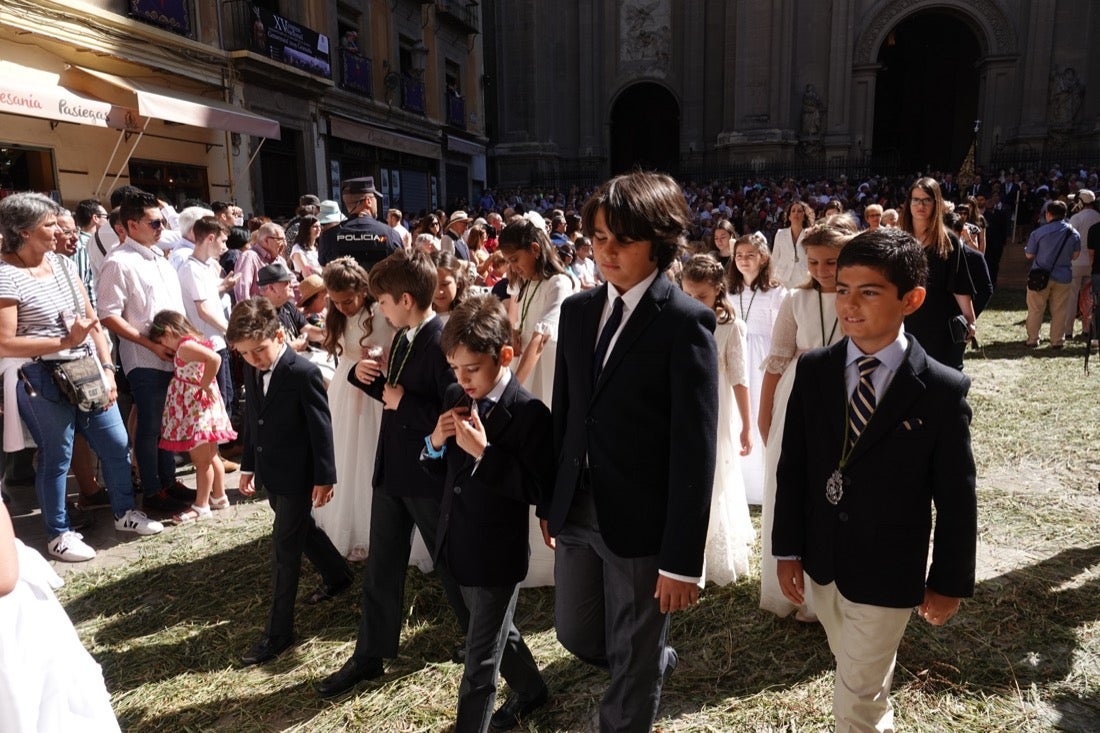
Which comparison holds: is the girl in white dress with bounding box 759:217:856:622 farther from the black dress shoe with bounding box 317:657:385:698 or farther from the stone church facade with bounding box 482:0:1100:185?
the stone church facade with bounding box 482:0:1100:185

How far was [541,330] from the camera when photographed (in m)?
3.95

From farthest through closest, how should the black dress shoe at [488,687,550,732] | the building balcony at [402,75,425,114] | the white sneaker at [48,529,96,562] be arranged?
the building balcony at [402,75,425,114]
the white sneaker at [48,529,96,562]
the black dress shoe at [488,687,550,732]

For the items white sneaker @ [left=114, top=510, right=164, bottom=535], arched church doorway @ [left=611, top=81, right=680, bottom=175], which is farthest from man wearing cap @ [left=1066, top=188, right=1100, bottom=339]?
arched church doorway @ [left=611, top=81, right=680, bottom=175]

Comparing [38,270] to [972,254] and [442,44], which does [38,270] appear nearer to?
[972,254]

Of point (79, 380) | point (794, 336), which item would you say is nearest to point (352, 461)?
point (79, 380)

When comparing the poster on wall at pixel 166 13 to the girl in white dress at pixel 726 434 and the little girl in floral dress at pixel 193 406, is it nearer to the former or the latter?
the little girl in floral dress at pixel 193 406

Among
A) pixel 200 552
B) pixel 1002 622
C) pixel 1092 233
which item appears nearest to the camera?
pixel 1002 622

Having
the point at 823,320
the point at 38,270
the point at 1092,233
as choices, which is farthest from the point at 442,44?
the point at 823,320

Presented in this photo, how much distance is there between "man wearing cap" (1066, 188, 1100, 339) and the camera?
9.96 m

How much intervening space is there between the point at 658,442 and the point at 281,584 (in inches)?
86.0

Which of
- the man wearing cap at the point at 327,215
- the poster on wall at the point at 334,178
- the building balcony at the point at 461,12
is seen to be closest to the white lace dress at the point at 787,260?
the man wearing cap at the point at 327,215

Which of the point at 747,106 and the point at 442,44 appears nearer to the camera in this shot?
the point at 442,44

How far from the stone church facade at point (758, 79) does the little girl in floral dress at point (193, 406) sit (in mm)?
25725

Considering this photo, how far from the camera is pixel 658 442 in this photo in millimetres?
2295
